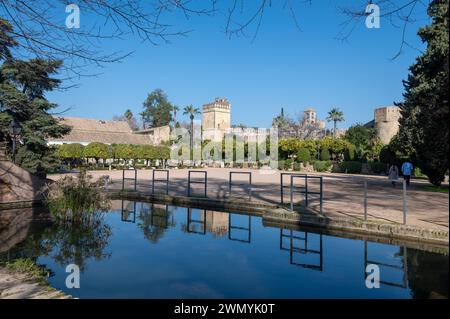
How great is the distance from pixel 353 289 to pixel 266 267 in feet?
4.45

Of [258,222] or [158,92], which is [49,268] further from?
[158,92]

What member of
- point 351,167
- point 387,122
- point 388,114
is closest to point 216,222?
point 351,167

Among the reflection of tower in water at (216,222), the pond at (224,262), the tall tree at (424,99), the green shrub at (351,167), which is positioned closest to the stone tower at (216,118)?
the green shrub at (351,167)

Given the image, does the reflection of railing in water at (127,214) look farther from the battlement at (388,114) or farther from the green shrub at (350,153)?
the battlement at (388,114)

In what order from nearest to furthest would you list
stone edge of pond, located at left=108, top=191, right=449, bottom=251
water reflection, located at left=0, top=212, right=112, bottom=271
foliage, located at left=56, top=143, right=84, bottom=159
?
water reflection, located at left=0, top=212, right=112, bottom=271 → stone edge of pond, located at left=108, top=191, right=449, bottom=251 → foliage, located at left=56, top=143, right=84, bottom=159

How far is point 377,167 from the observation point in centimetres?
3266

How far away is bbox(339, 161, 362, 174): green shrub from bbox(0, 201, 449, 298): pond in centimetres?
2851

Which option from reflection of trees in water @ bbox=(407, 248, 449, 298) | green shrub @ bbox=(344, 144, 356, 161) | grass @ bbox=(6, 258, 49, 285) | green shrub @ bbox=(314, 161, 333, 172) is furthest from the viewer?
green shrub @ bbox=(344, 144, 356, 161)

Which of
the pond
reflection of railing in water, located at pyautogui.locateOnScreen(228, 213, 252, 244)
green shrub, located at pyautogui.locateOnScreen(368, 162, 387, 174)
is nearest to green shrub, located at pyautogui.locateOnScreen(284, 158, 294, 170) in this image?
green shrub, located at pyautogui.locateOnScreen(368, 162, 387, 174)

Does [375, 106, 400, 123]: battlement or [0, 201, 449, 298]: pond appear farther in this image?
[375, 106, 400, 123]: battlement

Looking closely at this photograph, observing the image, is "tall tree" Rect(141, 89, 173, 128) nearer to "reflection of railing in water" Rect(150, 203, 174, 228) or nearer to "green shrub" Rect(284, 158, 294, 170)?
"green shrub" Rect(284, 158, 294, 170)

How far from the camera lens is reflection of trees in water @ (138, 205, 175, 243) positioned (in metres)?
7.78

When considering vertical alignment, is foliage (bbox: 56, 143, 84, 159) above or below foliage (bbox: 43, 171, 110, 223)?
above
